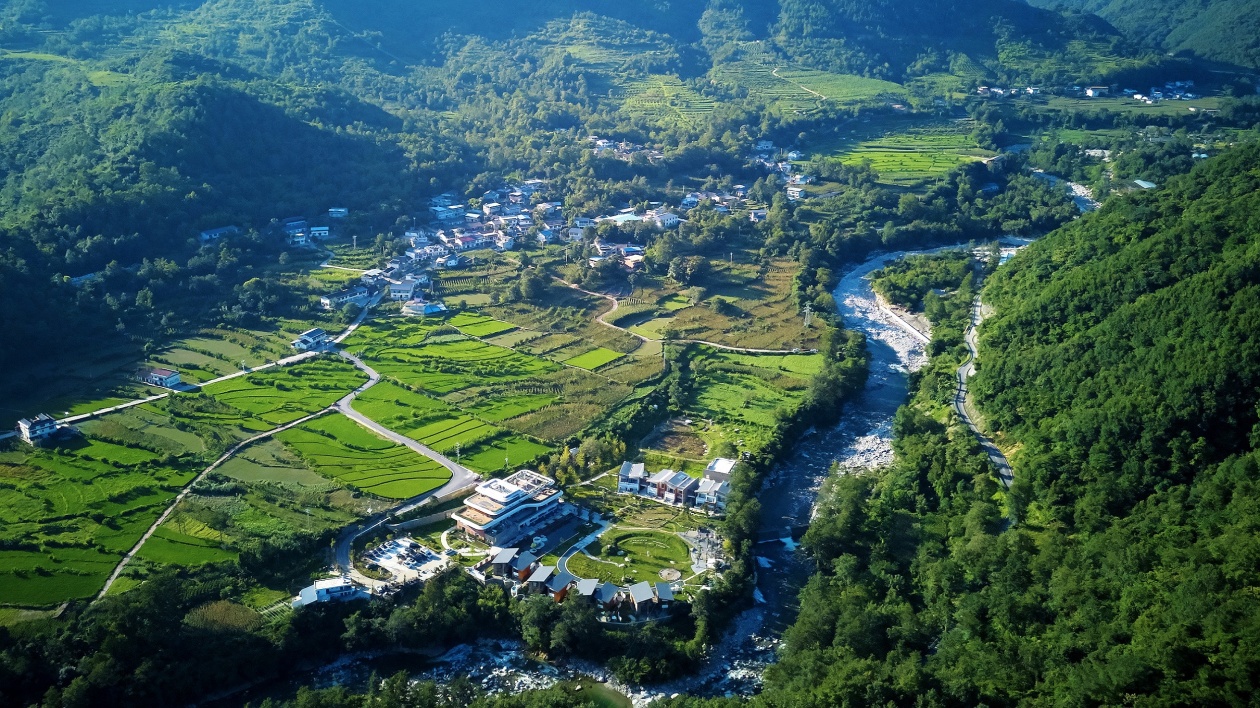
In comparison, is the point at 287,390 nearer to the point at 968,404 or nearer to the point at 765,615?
the point at 765,615

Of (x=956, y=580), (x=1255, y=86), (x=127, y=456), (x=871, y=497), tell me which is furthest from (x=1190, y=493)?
(x=1255, y=86)

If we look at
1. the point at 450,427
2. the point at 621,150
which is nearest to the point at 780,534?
the point at 450,427

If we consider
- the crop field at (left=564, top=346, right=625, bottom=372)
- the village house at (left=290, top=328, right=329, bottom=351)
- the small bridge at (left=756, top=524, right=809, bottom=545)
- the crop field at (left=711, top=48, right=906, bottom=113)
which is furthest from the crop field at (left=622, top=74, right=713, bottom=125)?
the small bridge at (left=756, top=524, right=809, bottom=545)

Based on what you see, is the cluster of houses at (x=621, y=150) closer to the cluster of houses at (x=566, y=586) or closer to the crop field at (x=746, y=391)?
the crop field at (x=746, y=391)

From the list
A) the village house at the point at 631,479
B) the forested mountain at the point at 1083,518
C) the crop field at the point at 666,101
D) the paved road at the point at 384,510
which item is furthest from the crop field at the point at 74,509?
the crop field at the point at 666,101

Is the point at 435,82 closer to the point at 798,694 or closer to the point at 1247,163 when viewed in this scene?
the point at 1247,163

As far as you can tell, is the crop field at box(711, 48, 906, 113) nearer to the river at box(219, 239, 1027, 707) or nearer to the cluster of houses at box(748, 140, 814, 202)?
the cluster of houses at box(748, 140, 814, 202)
